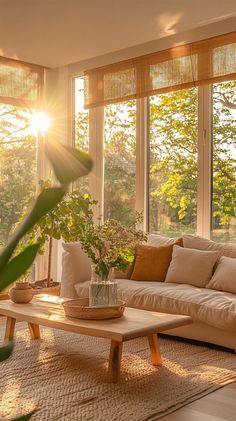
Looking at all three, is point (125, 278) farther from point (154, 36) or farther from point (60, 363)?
point (154, 36)

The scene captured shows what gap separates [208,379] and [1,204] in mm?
3631

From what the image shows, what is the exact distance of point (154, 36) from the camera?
5.36 metres

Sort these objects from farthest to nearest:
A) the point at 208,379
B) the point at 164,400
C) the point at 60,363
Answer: the point at 60,363 < the point at 208,379 < the point at 164,400

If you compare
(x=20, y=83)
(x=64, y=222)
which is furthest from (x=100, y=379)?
(x=20, y=83)

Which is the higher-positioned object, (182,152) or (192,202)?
(182,152)

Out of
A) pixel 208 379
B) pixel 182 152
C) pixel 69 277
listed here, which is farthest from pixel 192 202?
pixel 208 379

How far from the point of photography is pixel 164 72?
554 cm

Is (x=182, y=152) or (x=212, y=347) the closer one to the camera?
(x=212, y=347)

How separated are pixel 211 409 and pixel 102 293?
3.63 ft

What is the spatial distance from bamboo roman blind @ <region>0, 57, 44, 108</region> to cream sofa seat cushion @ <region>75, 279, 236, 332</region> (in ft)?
8.66

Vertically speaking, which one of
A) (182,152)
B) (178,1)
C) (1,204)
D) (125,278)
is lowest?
(125,278)

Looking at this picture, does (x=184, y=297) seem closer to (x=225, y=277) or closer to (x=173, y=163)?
(x=225, y=277)

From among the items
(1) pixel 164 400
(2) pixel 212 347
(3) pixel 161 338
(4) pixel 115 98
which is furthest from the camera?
(4) pixel 115 98

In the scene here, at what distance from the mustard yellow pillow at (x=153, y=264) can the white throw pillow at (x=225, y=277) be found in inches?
22.1
